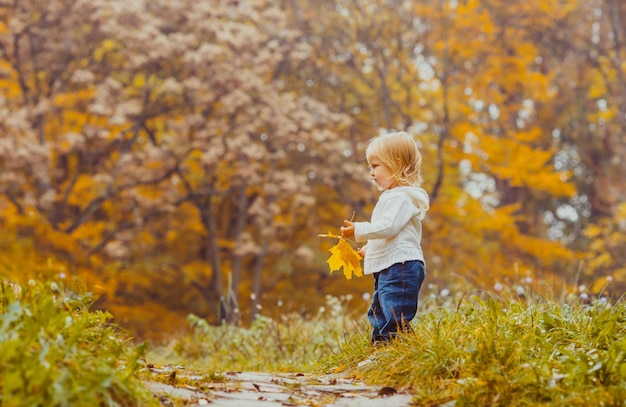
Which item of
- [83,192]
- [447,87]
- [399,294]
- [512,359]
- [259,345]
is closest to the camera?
[512,359]

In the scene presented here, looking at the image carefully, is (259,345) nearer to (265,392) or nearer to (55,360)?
(265,392)

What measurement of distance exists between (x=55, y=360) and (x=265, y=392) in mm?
1284

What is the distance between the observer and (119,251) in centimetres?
1494

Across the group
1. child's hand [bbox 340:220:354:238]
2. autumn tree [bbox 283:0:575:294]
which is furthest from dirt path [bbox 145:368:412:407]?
autumn tree [bbox 283:0:575:294]

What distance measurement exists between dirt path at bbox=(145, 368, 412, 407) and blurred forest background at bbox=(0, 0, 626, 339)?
1066 cm

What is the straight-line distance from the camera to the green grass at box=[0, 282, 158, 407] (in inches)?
95.6

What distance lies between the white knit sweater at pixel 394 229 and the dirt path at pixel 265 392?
2.73 ft

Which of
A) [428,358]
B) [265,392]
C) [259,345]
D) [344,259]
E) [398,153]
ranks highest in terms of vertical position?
[398,153]

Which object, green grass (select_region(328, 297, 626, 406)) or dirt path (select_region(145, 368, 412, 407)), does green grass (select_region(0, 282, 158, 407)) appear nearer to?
dirt path (select_region(145, 368, 412, 407))

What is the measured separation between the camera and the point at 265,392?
3668 mm

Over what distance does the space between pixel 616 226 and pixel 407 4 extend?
8030 mm

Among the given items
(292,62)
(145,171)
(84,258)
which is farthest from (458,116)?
(84,258)

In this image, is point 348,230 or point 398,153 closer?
point 348,230

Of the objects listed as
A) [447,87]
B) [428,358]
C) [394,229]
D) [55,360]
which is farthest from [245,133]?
[55,360]
